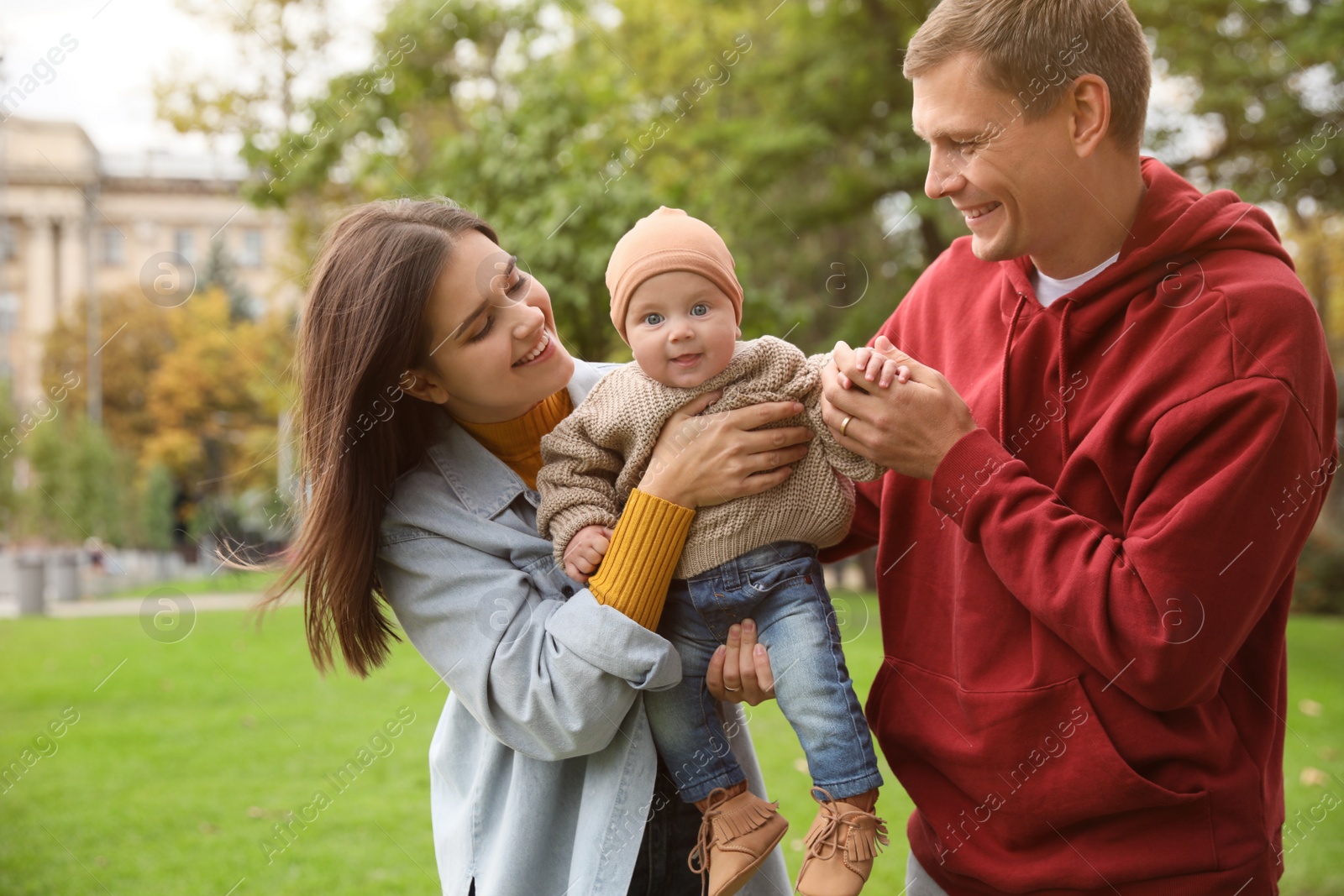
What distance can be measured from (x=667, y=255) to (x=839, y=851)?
1.15m

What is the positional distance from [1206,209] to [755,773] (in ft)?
4.68

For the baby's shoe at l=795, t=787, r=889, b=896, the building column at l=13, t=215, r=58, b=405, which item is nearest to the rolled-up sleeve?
the baby's shoe at l=795, t=787, r=889, b=896

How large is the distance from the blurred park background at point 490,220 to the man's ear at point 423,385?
26 centimetres

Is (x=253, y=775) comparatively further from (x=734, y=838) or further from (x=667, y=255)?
(x=667, y=255)

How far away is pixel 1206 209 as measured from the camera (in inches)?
73.2

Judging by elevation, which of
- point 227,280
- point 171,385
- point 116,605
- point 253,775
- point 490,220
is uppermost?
point 490,220

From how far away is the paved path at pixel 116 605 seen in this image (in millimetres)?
15492

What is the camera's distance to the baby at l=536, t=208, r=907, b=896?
200cm

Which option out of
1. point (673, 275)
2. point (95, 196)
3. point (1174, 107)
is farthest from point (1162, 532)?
point (95, 196)

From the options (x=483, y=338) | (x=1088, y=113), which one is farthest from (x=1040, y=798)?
(x=483, y=338)

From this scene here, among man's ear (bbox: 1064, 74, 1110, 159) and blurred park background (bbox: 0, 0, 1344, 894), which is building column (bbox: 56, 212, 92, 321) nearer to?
blurred park background (bbox: 0, 0, 1344, 894)

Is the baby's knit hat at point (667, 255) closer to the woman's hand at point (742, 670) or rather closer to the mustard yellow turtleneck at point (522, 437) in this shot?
the mustard yellow turtleneck at point (522, 437)

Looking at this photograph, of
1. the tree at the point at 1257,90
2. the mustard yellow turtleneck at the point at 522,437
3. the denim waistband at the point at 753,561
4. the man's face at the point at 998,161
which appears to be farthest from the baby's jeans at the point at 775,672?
the tree at the point at 1257,90

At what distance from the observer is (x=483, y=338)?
210cm
